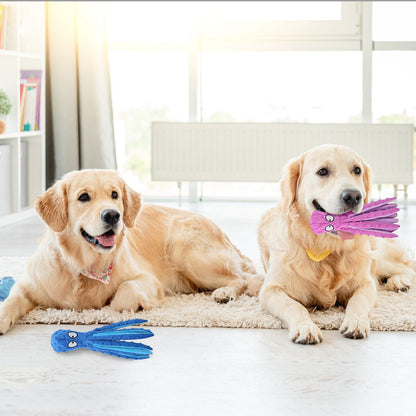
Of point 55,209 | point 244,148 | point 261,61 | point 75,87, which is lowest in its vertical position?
point 55,209

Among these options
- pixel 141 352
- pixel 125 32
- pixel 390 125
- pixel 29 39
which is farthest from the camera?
pixel 125 32

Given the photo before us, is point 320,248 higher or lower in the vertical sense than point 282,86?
lower

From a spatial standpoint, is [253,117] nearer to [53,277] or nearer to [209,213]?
[209,213]

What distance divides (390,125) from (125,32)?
2.51m

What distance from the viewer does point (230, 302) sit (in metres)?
2.51

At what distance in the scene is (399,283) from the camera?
2.74m

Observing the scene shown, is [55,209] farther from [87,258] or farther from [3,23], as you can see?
[3,23]

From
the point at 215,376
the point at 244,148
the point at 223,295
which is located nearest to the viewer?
the point at 215,376

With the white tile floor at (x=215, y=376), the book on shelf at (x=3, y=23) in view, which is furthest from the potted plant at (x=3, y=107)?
the white tile floor at (x=215, y=376)

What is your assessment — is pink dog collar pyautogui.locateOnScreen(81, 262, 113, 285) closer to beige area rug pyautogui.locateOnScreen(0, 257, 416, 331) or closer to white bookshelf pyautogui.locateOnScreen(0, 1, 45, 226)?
beige area rug pyautogui.locateOnScreen(0, 257, 416, 331)

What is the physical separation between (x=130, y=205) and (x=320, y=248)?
2.27 feet

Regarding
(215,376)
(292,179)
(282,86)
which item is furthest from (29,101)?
(215,376)

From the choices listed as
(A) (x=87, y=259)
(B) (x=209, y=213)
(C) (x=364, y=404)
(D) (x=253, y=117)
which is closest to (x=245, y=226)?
(B) (x=209, y=213)

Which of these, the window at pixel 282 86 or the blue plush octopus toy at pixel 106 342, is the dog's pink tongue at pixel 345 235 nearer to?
the blue plush octopus toy at pixel 106 342
